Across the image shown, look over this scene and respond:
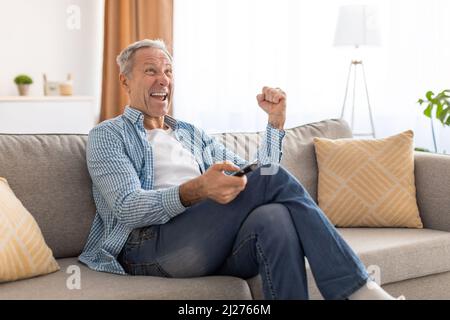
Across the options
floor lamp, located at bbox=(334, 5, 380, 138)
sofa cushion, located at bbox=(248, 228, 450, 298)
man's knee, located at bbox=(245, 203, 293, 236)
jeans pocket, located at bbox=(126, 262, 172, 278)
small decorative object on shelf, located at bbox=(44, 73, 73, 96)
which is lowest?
sofa cushion, located at bbox=(248, 228, 450, 298)

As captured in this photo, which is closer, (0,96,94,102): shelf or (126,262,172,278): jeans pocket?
(126,262,172,278): jeans pocket

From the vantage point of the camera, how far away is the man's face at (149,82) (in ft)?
7.95

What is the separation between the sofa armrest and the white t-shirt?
92cm

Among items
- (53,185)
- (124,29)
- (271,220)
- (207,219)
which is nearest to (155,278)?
(207,219)

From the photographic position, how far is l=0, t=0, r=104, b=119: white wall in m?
5.02

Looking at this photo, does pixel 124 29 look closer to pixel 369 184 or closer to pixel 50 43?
pixel 50 43

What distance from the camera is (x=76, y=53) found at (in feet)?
17.3

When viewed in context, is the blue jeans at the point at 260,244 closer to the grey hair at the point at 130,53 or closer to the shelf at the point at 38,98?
the grey hair at the point at 130,53

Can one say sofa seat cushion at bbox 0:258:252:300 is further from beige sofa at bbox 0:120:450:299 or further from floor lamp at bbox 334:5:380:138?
floor lamp at bbox 334:5:380:138

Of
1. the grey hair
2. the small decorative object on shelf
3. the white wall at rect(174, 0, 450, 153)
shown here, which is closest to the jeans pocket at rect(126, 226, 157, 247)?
the grey hair

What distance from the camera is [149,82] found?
2.42m

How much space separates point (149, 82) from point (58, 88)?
8.80 ft
